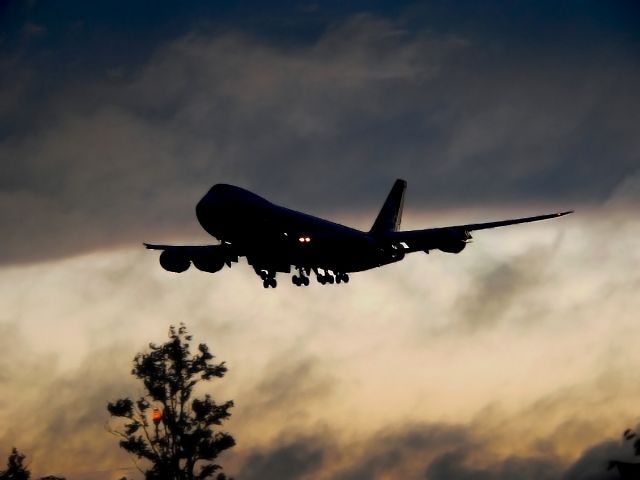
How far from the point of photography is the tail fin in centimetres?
11306

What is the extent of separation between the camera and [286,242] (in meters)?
74.2

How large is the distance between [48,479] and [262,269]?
25812 millimetres

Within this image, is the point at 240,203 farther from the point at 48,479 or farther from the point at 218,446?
the point at 48,479

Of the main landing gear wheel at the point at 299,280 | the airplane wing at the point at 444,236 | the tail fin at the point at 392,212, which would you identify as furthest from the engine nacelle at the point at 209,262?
the tail fin at the point at 392,212

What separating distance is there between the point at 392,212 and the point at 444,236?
34.6 meters

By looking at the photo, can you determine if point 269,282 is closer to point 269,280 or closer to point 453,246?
point 269,280

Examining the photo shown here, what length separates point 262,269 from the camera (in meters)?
78.1

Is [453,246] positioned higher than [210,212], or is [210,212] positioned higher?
[210,212]

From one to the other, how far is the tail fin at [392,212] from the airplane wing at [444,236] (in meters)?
28.4

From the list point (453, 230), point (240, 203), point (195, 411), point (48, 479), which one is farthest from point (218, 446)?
point (453, 230)

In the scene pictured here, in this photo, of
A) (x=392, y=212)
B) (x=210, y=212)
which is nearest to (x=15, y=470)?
(x=210, y=212)

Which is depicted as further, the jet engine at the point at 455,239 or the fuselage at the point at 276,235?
the jet engine at the point at 455,239

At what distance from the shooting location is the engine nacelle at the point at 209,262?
8219 cm

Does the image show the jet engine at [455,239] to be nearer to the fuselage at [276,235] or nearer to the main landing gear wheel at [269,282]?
the fuselage at [276,235]
